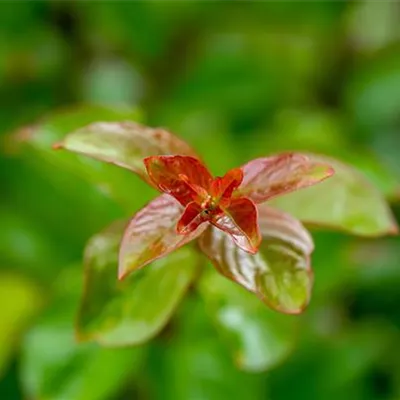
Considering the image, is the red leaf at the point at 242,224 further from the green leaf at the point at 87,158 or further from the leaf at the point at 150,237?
the green leaf at the point at 87,158

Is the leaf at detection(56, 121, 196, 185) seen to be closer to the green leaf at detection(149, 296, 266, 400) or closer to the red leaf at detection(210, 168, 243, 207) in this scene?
the red leaf at detection(210, 168, 243, 207)

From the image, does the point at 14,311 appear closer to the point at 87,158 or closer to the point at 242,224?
the point at 87,158

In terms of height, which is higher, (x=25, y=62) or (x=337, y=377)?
(x=25, y=62)

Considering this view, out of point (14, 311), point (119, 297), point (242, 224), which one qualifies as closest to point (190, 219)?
point (242, 224)

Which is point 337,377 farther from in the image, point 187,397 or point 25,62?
point 25,62

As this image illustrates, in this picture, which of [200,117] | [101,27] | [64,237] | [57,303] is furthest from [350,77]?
[57,303]

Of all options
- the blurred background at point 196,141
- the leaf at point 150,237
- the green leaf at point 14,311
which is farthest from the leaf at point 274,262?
the green leaf at point 14,311

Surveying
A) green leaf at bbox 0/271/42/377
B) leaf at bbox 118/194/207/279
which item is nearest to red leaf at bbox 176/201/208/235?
leaf at bbox 118/194/207/279
